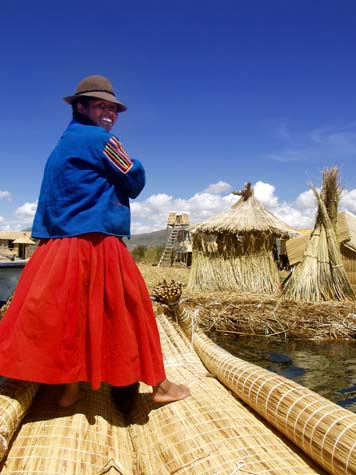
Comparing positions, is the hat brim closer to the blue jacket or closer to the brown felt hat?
the brown felt hat

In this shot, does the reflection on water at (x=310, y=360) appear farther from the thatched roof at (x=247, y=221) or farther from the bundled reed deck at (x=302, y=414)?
the thatched roof at (x=247, y=221)

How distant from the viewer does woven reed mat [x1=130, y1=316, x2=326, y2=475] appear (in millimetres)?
1461

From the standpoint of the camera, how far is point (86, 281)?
1.78 m

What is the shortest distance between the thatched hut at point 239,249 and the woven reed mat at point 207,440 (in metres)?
8.16

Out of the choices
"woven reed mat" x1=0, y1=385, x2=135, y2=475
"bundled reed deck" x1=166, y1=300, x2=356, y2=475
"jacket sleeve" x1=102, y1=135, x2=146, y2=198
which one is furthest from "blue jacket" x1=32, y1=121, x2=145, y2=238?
"bundled reed deck" x1=166, y1=300, x2=356, y2=475

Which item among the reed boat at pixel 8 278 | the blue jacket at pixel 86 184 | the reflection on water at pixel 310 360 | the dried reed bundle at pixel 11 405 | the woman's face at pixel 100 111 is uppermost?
the woman's face at pixel 100 111

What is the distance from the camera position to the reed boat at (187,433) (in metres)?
1.41

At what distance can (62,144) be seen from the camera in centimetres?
192

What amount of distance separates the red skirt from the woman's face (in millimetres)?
542

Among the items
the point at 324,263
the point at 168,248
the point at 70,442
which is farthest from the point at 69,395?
the point at 168,248

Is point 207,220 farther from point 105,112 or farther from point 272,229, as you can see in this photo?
point 105,112

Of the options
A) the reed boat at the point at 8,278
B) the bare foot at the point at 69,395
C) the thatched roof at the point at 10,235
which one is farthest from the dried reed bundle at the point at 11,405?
the thatched roof at the point at 10,235

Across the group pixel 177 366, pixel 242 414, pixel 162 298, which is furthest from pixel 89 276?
pixel 162 298

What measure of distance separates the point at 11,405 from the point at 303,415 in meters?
1.05
